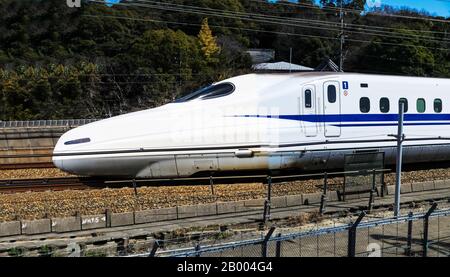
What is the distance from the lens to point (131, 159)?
1202 cm

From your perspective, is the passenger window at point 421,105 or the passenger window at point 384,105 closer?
the passenger window at point 384,105

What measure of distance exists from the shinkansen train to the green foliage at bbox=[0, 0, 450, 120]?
29.1 m

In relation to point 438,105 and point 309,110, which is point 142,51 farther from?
point 309,110

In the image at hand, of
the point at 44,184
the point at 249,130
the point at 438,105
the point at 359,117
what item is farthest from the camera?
the point at 438,105

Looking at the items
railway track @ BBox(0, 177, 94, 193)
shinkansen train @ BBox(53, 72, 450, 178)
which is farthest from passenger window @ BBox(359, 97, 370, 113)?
railway track @ BBox(0, 177, 94, 193)

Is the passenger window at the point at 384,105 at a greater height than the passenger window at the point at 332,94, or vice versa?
the passenger window at the point at 332,94

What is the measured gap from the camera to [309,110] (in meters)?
13.3

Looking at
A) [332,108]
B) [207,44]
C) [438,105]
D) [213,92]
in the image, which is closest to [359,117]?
[332,108]

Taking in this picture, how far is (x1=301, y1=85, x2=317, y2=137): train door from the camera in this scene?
13.2 metres

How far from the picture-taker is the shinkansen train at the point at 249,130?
12.0 m

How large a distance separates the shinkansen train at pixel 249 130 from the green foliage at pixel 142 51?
95.5ft

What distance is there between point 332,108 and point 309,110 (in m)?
0.76

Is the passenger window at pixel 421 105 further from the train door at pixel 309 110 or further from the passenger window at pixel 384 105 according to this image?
the train door at pixel 309 110

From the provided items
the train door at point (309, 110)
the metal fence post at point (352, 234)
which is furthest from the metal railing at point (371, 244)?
the train door at point (309, 110)
